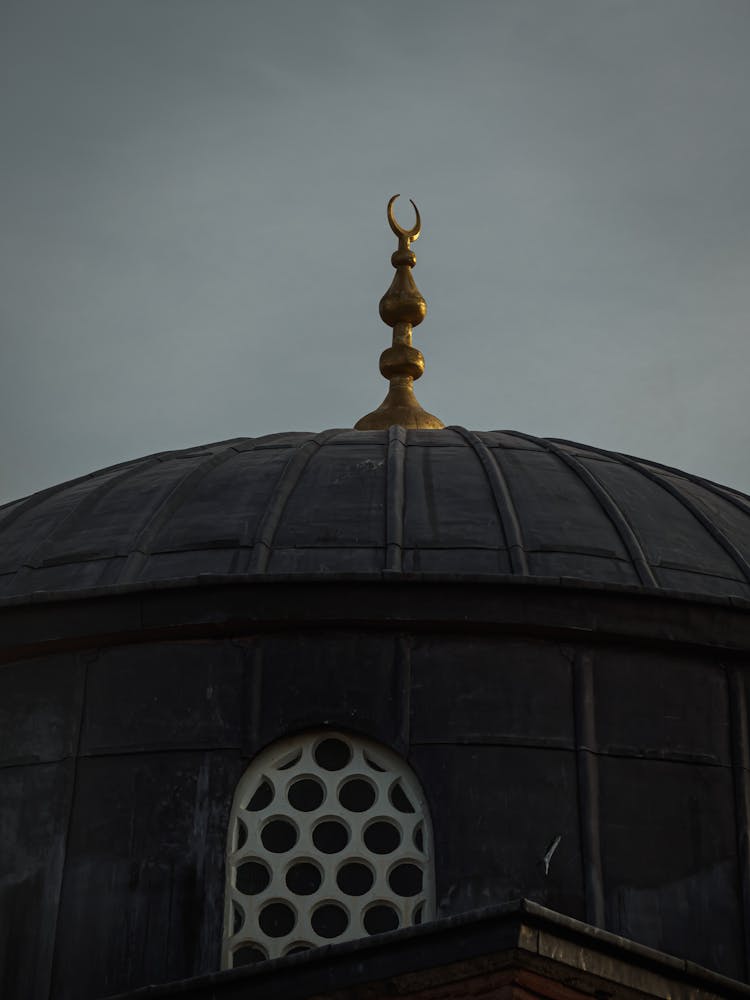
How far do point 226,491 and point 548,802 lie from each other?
4.92m

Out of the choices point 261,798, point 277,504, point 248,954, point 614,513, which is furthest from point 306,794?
point 614,513

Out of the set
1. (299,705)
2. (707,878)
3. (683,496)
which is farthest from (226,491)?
(707,878)

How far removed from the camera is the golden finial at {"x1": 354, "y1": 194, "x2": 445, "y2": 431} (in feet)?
86.8

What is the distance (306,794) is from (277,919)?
1106mm

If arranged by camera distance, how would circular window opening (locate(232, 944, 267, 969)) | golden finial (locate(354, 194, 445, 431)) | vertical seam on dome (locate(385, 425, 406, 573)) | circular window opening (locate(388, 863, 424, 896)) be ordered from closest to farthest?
circular window opening (locate(232, 944, 267, 969)) → circular window opening (locate(388, 863, 424, 896)) → vertical seam on dome (locate(385, 425, 406, 573)) → golden finial (locate(354, 194, 445, 431))

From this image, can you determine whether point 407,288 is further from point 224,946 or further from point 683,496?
point 224,946

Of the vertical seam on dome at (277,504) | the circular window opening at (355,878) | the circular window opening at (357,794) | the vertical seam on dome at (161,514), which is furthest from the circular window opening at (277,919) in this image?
the vertical seam on dome at (161,514)

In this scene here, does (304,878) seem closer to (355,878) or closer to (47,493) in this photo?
(355,878)

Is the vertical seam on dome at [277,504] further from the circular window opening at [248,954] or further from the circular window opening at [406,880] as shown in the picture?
the circular window opening at [248,954]

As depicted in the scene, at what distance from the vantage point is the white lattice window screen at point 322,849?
17.9 metres

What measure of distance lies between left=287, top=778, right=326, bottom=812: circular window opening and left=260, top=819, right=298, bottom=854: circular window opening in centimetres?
18

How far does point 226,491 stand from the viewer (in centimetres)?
2139

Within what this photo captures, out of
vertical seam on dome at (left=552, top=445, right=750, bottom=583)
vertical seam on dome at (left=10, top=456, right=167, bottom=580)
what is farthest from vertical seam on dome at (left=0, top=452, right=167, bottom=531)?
vertical seam on dome at (left=552, top=445, right=750, bottom=583)

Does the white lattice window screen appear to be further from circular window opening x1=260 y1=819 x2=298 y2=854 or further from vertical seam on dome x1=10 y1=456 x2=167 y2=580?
vertical seam on dome x1=10 y1=456 x2=167 y2=580
